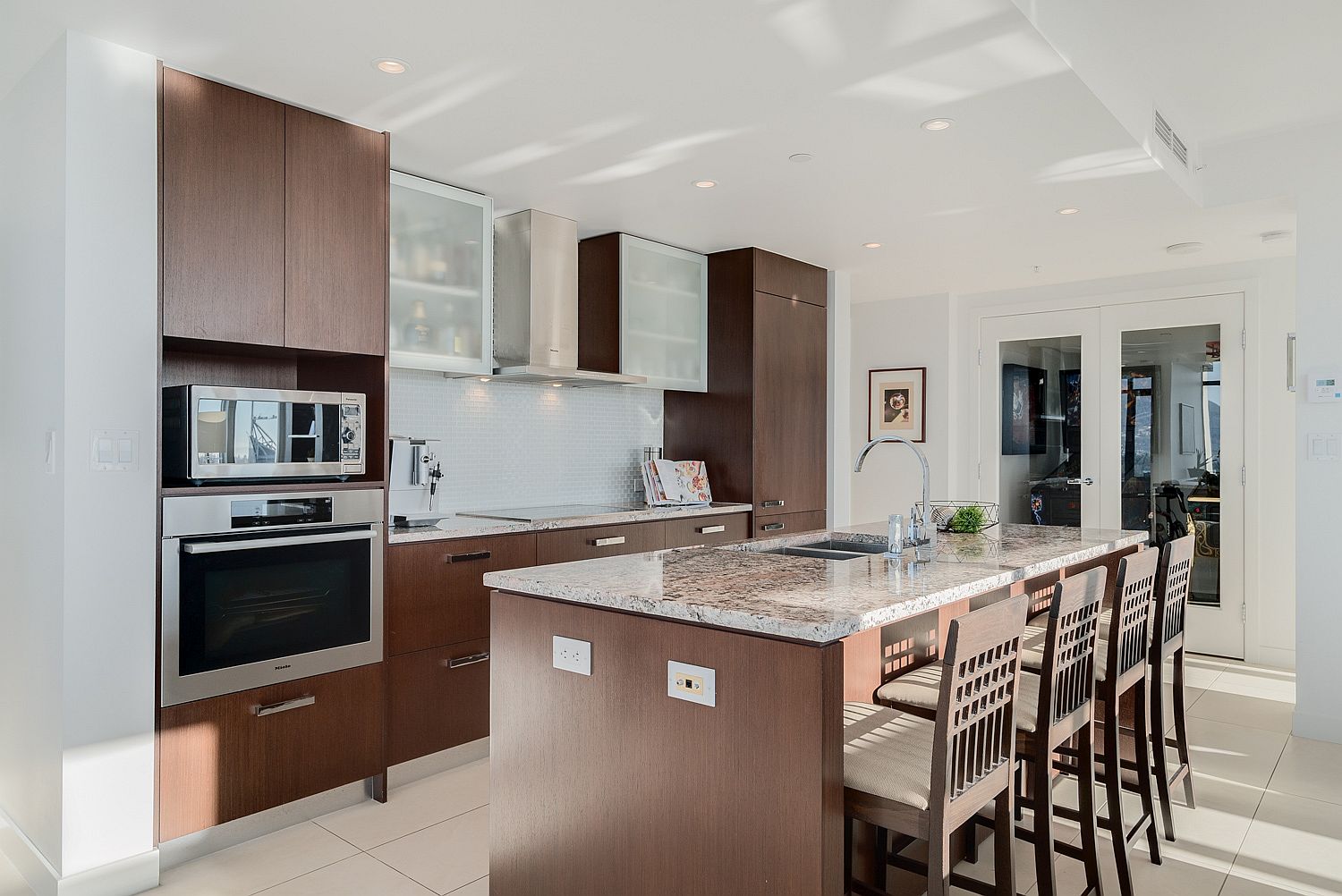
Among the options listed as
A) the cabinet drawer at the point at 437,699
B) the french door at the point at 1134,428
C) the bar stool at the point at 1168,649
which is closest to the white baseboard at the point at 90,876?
the cabinet drawer at the point at 437,699

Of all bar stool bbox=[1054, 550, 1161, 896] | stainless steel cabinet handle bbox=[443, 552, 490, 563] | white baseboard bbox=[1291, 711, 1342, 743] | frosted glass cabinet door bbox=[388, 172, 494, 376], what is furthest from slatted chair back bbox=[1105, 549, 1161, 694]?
frosted glass cabinet door bbox=[388, 172, 494, 376]

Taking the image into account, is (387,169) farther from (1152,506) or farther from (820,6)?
(1152,506)

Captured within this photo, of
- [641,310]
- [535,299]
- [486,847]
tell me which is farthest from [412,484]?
[641,310]

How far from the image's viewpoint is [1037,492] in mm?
6121

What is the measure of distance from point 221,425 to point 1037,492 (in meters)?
5.28

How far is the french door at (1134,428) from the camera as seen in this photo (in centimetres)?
530

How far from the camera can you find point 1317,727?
385 cm

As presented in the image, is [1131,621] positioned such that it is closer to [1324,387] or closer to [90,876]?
[1324,387]

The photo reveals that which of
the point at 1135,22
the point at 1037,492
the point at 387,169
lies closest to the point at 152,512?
the point at 387,169

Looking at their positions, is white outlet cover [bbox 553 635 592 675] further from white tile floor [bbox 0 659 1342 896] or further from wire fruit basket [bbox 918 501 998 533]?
wire fruit basket [bbox 918 501 998 533]

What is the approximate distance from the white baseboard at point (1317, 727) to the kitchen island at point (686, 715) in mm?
2430

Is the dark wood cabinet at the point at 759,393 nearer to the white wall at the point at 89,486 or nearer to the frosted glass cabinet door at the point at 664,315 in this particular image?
the frosted glass cabinet door at the point at 664,315

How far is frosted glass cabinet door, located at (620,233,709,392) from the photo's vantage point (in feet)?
15.0

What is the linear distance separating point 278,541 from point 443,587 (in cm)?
72
